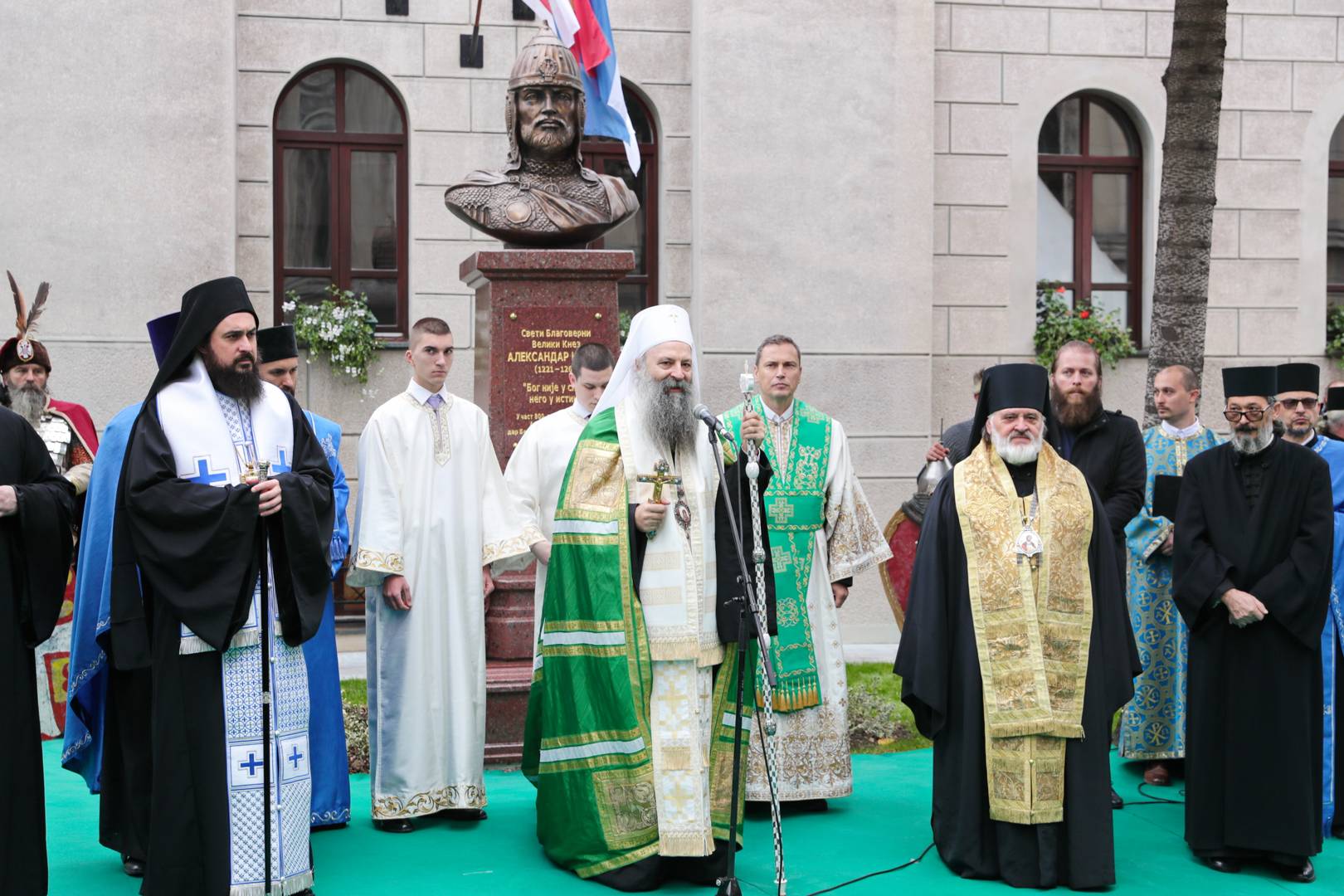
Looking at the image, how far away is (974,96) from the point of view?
1311cm

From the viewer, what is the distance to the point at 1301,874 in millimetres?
6355

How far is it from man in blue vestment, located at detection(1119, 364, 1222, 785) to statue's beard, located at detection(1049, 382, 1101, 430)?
0.51 meters

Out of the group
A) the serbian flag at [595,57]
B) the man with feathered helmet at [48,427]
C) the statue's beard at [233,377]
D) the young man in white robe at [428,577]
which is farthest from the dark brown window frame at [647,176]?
the statue's beard at [233,377]

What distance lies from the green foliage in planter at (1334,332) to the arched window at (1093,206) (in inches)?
63.7

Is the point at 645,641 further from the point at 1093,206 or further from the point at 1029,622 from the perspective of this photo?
the point at 1093,206

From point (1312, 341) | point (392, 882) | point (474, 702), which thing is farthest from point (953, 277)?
point (392, 882)

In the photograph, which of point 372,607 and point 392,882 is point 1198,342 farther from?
point 392,882

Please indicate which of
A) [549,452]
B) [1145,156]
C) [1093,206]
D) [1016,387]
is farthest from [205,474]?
[1145,156]

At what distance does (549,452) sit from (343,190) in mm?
5928

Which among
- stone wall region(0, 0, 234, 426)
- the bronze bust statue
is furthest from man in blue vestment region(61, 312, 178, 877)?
stone wall region(0, 0, 234, 426)

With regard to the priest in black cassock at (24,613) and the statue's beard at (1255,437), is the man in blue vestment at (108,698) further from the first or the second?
the statue's beard at (1255,437)

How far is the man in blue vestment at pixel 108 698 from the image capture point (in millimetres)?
6035

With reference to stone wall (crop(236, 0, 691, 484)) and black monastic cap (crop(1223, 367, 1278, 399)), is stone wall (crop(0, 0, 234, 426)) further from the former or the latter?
black monastic cap (crop(1223, 367, 1278, 399))

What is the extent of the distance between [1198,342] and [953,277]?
130 inches
